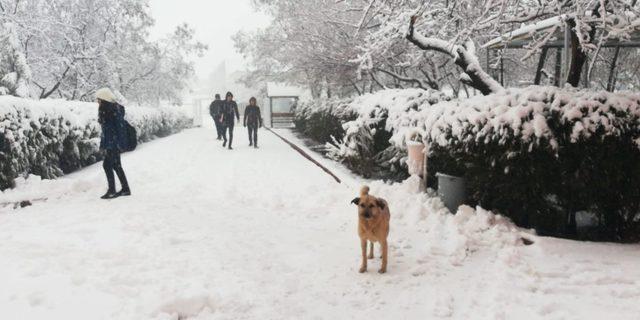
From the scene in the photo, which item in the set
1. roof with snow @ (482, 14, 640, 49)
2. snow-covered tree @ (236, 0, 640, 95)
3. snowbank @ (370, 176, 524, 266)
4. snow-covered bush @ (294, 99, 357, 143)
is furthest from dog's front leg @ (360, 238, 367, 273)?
snow-covered bush @ (294, 99, 357, 143)

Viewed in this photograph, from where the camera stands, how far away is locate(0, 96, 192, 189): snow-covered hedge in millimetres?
7613

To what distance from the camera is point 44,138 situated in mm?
8820

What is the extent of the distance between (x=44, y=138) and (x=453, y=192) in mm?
7276

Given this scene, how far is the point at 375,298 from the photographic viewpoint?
12.6 feet

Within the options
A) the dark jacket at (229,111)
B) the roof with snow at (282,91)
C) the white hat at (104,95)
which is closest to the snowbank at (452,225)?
the white hat at (104,95)

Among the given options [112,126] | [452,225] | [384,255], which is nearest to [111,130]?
[112,126]

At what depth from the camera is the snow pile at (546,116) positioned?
4.75 meters

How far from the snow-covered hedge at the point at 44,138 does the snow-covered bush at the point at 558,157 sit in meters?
6.89

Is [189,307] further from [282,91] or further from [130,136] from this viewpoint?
[282,91]

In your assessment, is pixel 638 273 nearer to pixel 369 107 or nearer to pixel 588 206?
pixel 588 206

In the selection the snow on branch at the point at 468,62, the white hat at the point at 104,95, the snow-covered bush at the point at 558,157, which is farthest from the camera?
the snow on branch at the point at 468,62

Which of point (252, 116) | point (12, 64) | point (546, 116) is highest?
point (12, 64)

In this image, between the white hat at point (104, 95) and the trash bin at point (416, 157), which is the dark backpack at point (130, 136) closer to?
the white hat at point (104, 95)

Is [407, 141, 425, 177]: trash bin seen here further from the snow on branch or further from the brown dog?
the brown dog
